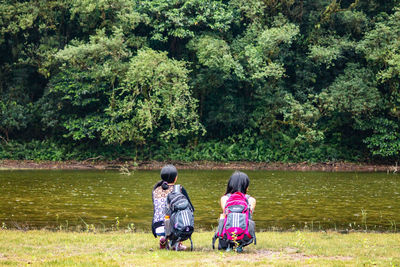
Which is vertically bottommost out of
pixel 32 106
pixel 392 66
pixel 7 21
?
pixel 32 106

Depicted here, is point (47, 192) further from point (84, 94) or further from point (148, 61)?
point (84, 94)

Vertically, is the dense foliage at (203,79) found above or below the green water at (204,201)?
above

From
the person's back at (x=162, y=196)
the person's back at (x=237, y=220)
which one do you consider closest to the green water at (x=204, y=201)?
the person's back at (x=162, y=196)

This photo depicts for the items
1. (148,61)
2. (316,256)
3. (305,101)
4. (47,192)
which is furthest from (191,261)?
(305,101)

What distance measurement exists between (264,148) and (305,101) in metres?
4.92

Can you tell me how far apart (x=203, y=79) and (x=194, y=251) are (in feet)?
94.2

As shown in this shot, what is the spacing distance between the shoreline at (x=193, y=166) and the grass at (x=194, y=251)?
2333 centimetres

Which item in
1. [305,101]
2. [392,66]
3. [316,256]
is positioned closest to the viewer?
[316,256]

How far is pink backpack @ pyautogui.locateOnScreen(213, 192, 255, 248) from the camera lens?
832cm

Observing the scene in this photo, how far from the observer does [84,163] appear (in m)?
36.3

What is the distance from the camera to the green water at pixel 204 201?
13.5m

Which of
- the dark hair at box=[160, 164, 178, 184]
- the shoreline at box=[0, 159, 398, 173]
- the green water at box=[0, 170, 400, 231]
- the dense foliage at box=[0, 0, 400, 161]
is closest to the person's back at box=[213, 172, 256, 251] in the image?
the dark hair at box=[160, 164, 178, 184]

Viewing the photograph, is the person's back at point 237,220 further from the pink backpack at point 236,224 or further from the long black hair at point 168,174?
the long black hair at point 168,174

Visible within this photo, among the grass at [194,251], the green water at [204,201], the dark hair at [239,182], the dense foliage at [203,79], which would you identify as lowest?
the green water at [204,201]
